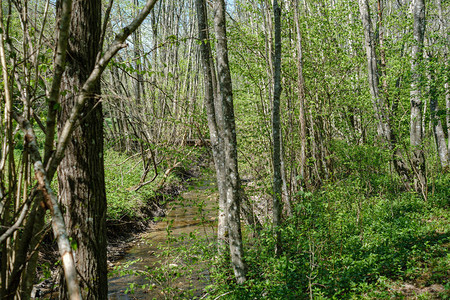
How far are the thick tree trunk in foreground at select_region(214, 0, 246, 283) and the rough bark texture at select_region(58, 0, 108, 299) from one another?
2.36m

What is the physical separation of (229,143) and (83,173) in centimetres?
259

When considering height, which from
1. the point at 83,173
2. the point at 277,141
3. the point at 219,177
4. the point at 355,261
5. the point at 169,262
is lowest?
the point at 169,262

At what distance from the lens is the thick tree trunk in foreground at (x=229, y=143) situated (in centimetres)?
485

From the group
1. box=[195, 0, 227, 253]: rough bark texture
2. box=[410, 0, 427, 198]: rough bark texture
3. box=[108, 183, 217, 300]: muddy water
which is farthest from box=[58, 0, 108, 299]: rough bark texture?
box=[410, 0, 427, 198]: rough bark texture

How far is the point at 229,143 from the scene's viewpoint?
4922 millimetres

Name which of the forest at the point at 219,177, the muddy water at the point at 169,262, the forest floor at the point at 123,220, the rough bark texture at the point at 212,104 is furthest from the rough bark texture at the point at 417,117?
the forest floor at the point at 123,220

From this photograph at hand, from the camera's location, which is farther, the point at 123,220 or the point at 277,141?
the point at 123,220

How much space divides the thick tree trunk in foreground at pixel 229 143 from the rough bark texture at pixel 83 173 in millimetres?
2356

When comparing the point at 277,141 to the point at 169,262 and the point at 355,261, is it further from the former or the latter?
the point at 169,262

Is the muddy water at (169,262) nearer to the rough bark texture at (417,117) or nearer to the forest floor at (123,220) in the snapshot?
the forest floor at (123,220)

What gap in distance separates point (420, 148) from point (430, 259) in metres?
3.84

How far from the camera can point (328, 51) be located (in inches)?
381

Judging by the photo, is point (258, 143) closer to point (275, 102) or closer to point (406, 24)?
point (275, 102)

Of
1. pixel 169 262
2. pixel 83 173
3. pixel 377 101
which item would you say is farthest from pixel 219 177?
pixel 377 101
